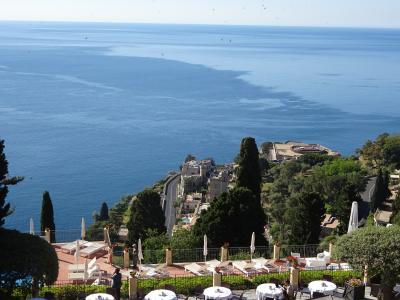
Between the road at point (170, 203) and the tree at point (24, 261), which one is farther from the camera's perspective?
the road at point (170, 203)

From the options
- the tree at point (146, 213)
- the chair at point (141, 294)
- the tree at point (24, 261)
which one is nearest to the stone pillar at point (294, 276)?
the chair at point (141, 294)

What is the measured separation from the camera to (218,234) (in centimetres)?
2286

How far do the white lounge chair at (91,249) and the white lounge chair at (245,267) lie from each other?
521cm

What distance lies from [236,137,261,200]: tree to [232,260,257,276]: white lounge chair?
12585 millimetres

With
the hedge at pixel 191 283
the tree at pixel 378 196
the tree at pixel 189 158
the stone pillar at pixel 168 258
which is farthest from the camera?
the tree at pixel 189 158

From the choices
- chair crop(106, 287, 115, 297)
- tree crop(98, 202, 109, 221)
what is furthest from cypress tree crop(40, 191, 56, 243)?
tree crop(98, 202, 109, 221)

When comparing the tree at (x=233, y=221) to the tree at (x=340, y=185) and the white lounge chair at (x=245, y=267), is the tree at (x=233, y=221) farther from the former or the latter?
the tree at (x=340, y=185)

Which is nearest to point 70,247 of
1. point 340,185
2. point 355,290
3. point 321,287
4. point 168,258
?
point 168,258

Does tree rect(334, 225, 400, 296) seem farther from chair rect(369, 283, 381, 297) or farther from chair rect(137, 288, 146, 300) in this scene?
chair rect(137, 288, 146, 300)

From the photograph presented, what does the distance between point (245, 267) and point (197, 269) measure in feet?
5.03

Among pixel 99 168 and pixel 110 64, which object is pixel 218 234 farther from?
pixel 110 64

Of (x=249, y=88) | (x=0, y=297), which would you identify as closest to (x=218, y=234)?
(x=0, y=297)

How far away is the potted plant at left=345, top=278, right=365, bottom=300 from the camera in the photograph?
13.6 m

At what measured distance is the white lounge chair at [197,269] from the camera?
16594mm
